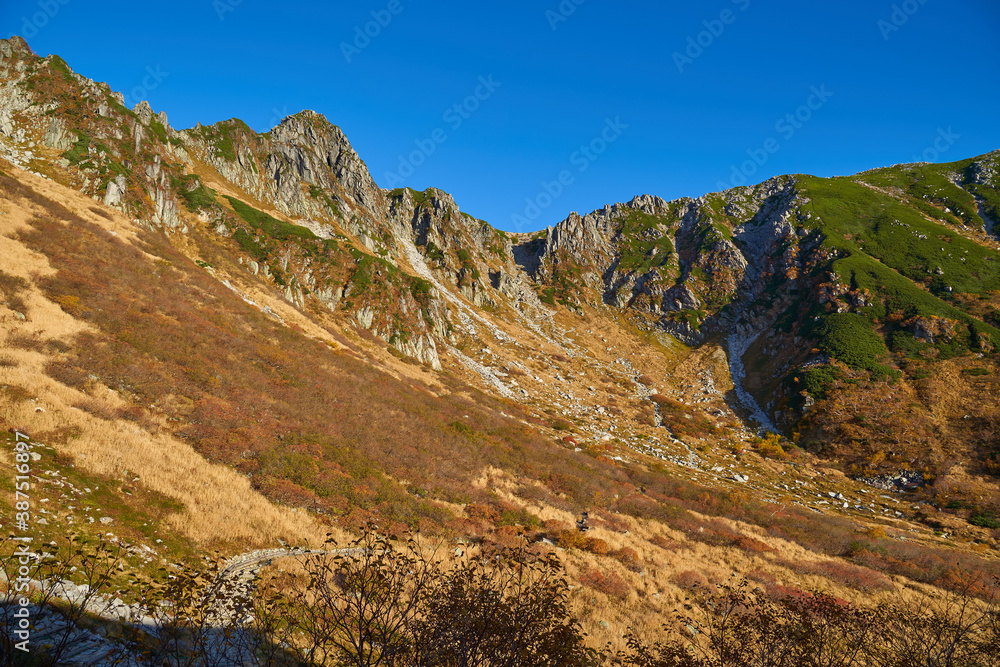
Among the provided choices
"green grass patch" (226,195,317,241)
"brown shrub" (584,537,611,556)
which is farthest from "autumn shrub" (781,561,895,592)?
"green grass patch" (226,195,317,241)

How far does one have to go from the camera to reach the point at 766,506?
3206cm

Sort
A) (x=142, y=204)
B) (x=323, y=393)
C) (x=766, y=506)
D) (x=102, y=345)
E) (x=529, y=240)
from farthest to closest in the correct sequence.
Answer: (x=529, y=240) < (x=142, y=204) < (x=766, y=506) < (x=323, y=393) < (x=102, y=345)

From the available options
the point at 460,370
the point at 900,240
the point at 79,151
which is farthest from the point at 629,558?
the point at 900,240

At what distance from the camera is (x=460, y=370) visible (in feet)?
180

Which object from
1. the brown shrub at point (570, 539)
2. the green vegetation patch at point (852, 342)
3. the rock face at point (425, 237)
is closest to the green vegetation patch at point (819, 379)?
the green vegetation patch at point (852, 342)

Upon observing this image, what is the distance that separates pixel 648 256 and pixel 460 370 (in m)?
81.8

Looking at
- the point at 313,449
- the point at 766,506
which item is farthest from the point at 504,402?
the point at 313,449

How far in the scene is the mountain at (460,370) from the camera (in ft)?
52.1

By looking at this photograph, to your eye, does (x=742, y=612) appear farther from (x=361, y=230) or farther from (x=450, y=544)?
(x=361, y=230)

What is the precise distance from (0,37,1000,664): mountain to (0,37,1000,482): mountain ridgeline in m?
0.48

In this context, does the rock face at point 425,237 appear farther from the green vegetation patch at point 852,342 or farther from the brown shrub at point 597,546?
the brown shrub at point 597,546

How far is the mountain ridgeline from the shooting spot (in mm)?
43844

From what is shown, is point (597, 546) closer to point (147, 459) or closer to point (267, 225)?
point (147, 459)

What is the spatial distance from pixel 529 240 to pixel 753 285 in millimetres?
64034
